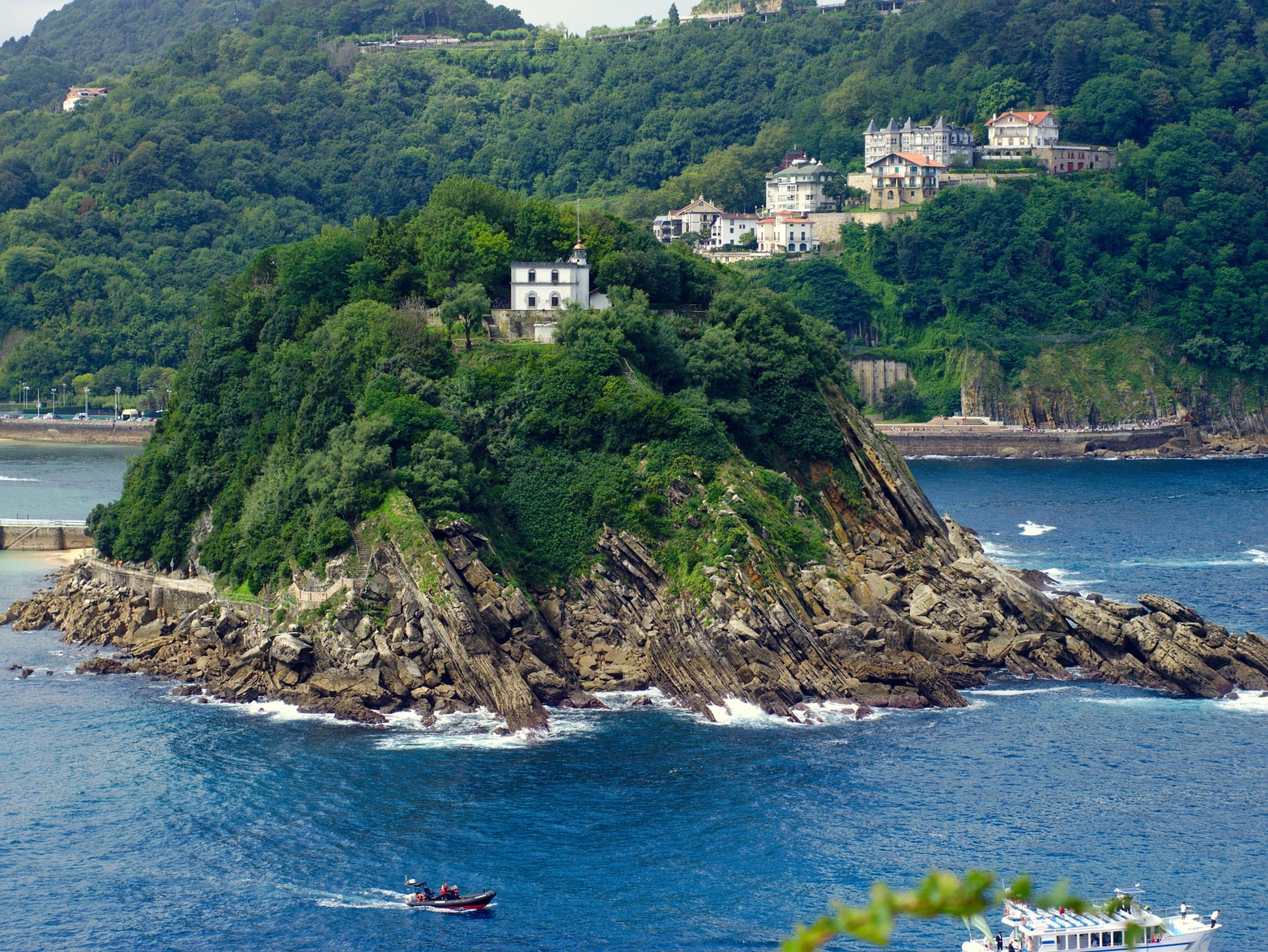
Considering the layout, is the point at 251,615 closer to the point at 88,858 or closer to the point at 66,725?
the point at 66,725

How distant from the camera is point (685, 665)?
64438 mm

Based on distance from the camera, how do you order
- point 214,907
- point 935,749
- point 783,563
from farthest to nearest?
point 783,563, point 935,749, point 214,907

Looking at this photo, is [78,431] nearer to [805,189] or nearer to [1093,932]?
[805,189]

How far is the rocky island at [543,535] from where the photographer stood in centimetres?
6372

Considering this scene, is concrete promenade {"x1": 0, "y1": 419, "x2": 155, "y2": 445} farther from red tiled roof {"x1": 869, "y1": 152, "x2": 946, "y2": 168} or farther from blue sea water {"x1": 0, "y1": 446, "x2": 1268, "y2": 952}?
blue sea water {"x1": 0, "y1": 446, "x2": 1268, "y2": 952}

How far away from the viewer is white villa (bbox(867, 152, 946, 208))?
190375 mm

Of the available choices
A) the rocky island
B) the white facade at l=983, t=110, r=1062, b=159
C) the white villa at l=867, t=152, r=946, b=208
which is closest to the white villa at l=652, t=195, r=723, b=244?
the white villa at l=867, t=152, r=946, b=208

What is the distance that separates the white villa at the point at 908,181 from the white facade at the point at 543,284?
112269 millimetres

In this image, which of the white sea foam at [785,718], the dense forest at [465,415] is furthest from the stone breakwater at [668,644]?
the dense forest at [465,415]

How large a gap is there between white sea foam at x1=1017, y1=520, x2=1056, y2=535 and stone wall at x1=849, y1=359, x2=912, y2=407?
6627cm

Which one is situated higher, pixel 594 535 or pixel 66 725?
pixel 594 535

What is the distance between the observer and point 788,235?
621 feet

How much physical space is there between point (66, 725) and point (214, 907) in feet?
63.4

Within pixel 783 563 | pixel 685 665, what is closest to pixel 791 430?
pixel 783 563
